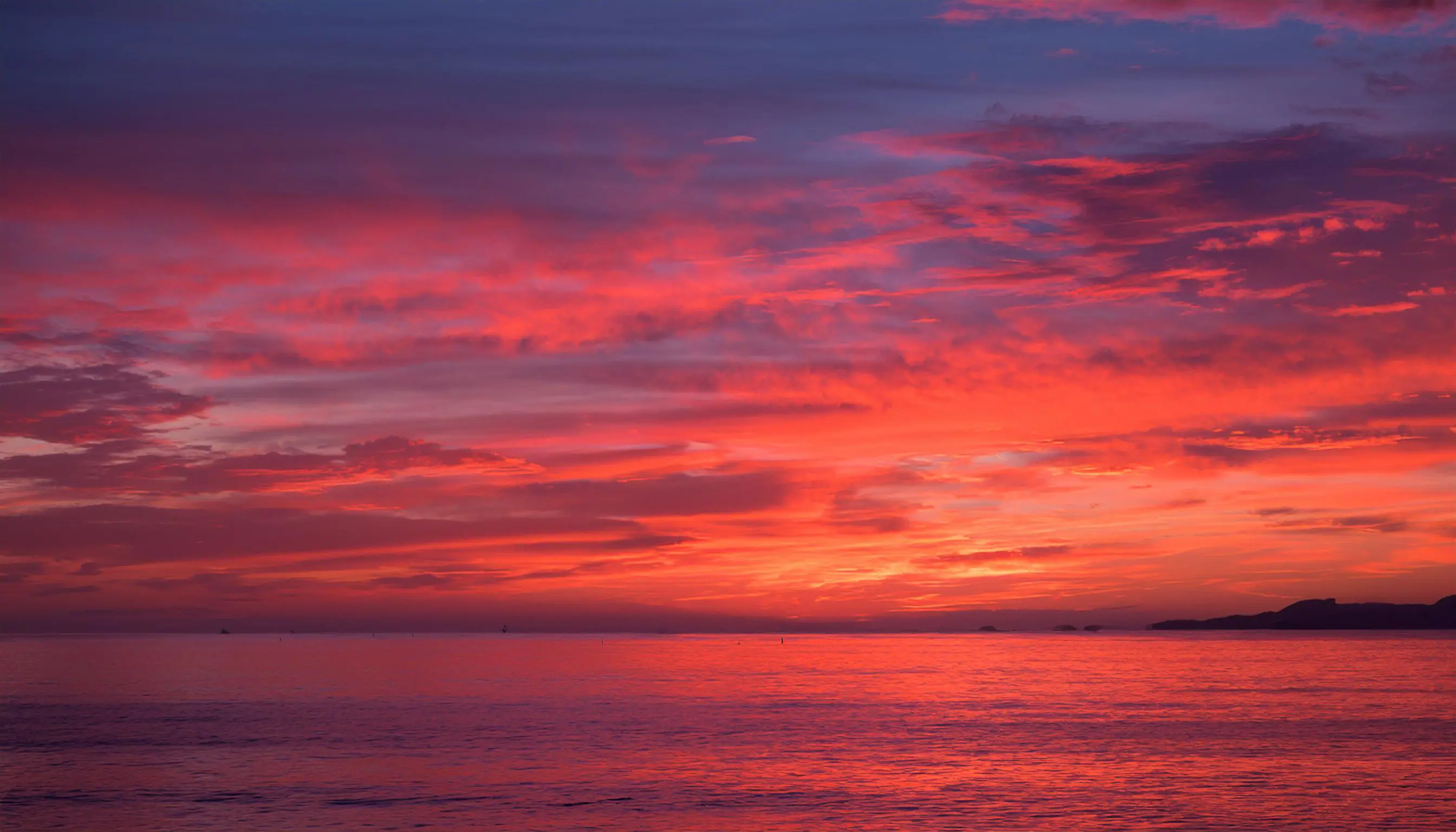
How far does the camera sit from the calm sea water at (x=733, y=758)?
4534 cm

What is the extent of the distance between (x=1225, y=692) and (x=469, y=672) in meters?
99.7

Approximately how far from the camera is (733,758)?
6116 cm

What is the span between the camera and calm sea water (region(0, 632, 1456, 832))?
45.3 meters

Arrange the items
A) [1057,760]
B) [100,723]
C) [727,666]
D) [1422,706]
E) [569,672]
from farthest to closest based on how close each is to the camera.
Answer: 1. [727,666]
2. [569,672]
3. [1422,706]
4. [100,723]
5. [1057,760]

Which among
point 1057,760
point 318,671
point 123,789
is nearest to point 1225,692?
point 1057,760

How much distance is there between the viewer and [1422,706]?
8950cm

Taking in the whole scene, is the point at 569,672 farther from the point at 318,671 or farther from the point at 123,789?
the point at 123,789

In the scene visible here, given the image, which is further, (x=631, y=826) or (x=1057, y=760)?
(x=1057, y=760)

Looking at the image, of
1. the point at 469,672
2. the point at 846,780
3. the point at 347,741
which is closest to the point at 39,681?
the point at 469,672

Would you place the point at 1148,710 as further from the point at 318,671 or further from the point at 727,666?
the point at 318,671

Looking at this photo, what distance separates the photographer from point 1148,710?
90.1 metres

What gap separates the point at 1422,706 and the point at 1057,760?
4733 centimetres

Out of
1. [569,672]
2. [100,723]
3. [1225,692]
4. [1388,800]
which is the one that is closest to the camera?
[1388,800]

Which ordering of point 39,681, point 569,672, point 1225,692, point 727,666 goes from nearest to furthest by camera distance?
point 1225,692 → point 39,681 → point 569,672 → point 727,666
